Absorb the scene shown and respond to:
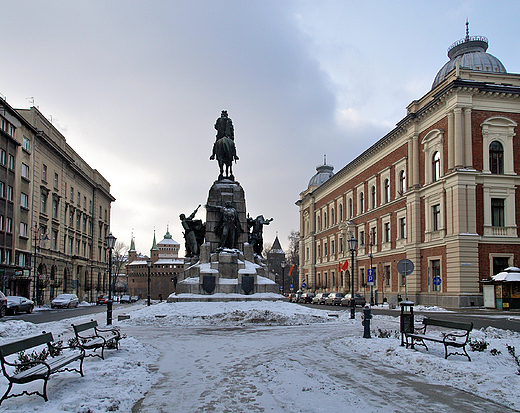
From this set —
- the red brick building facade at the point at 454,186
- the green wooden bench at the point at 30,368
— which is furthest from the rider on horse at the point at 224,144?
the green wooden bench at the point at 30,368

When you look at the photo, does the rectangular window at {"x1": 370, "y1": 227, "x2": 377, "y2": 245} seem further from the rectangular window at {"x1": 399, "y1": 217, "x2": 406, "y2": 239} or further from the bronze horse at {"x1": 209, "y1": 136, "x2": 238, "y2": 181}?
the bronze horse at {"x1": 209, "y1": 136, "x2": 238, "y2": 181}

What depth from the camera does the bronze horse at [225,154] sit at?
31.3m

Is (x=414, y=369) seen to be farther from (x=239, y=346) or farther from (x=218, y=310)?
(x=218, y=310)

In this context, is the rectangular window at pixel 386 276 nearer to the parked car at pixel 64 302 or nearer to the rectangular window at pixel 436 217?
the rectangular window at pixel 436 217

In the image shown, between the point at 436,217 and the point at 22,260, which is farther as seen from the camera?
the point at 22,260

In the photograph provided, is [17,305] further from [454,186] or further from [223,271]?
[454,186]

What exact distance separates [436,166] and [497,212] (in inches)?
240

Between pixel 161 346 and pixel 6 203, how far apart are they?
32690mm

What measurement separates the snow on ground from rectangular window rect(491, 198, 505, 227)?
2596 centimetres

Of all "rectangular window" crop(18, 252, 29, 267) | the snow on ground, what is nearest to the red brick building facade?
the snow on ground

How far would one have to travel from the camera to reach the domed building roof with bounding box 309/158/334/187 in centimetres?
8769

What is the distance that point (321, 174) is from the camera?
290 ft

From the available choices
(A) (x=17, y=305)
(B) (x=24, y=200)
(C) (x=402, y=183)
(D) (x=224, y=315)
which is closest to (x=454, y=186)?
(C) (x=402, y=183)

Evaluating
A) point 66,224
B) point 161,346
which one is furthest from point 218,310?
point 66,224
